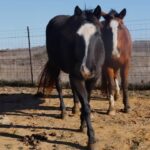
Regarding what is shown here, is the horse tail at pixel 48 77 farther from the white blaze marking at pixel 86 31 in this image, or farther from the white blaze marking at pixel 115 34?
the white blaze marking at pixel 86 31

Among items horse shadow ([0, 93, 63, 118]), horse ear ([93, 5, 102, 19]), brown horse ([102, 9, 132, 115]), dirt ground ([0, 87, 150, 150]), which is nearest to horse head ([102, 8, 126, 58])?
brown horse ([102, 9, 132, 115])

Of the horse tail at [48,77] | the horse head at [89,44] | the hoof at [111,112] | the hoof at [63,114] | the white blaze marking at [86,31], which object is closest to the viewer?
the horse head at [89,44]

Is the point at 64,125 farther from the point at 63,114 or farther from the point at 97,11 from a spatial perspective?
the point at 97,11

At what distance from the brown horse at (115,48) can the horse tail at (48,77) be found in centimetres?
105

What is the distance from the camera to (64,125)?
7867 mm

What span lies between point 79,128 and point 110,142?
0.94m

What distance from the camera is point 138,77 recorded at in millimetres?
13602

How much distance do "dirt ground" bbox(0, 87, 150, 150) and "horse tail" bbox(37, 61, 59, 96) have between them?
0.41 m

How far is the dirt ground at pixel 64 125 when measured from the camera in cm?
670

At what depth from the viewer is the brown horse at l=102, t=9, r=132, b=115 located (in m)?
8.09

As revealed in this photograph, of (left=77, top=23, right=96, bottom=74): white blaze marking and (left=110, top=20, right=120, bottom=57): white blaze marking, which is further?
(left=110, top=20, right=120, bottom=57): white blaze marking

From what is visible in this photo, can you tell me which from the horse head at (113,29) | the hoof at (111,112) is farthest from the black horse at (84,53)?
the hoof at (111,112)

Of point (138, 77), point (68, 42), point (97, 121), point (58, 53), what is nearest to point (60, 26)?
point (58, 53)

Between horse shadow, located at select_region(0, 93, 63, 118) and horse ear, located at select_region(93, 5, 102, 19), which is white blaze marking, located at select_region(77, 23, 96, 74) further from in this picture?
horse shadow, located at select_region(0, 93, 63, 118)
